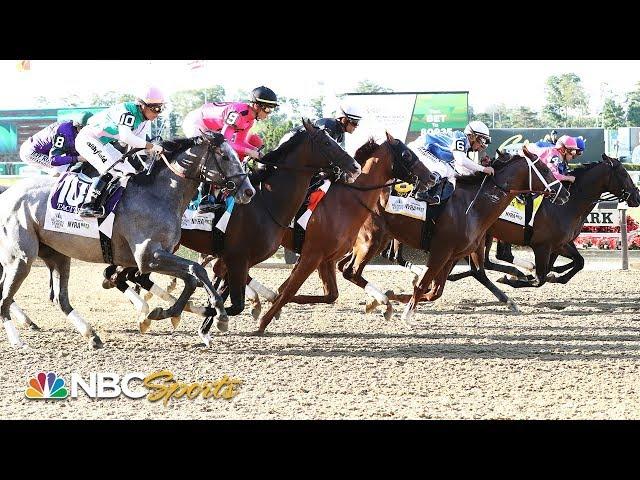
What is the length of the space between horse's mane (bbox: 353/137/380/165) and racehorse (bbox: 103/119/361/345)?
0.86 m

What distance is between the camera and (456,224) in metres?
10.5

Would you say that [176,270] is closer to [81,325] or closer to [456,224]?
[81,325]

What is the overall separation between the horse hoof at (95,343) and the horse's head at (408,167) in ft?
11.1

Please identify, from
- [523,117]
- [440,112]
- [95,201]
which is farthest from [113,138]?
[523,117]

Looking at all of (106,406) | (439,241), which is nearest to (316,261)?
(439,241)

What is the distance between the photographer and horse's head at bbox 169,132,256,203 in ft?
26.9

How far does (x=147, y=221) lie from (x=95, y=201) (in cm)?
51

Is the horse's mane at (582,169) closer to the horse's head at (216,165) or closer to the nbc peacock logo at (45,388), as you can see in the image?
the horse's head at (216,165)

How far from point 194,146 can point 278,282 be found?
252 inches

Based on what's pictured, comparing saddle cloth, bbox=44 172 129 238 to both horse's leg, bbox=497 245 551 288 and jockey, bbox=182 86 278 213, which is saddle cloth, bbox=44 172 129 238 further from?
horse's leg, bbox=497 245 551 288

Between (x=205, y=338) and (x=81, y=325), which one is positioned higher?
(x=81, y=325)

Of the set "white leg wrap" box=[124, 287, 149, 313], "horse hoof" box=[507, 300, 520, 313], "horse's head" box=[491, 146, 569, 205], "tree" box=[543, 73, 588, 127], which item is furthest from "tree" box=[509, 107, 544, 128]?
"white leg wrap" box=[124, 287, 149, 313]

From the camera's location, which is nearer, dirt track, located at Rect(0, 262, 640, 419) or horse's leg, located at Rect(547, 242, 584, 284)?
dirt track, located at Rect(0, 262, 640, 419)
